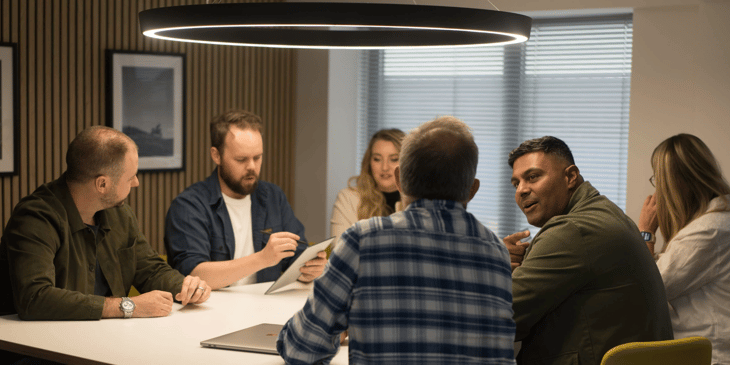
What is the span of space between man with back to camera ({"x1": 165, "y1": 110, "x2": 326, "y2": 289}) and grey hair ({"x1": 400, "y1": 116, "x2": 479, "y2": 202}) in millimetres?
1563

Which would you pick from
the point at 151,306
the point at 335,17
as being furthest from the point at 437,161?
the point at 151,306

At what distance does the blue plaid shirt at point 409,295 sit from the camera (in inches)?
62.9

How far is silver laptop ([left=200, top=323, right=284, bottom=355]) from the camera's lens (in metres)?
2.30

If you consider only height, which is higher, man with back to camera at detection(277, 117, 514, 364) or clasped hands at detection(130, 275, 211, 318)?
man with back to camera at detection(277, 117, 514, 364)

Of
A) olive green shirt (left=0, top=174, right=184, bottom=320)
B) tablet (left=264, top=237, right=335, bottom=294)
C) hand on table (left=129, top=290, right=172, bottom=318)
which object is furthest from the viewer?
tablet (left=264, top=237, right=335, bottom=294)

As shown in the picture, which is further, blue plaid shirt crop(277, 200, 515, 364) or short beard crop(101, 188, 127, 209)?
short beard crop(101, 188, 127, 209)

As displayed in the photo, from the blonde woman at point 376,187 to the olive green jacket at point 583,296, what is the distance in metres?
2.29

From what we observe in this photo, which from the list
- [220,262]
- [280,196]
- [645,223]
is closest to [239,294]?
[220,262]

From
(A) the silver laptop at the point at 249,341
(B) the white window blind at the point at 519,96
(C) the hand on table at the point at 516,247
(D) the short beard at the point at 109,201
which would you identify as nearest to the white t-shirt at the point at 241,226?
(D) the short beard at the point at 109,201

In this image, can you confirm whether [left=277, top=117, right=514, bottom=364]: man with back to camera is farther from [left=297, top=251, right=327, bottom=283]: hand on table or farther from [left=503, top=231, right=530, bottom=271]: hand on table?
[left=297, top=251, right=327, bottom=283]: hand on table

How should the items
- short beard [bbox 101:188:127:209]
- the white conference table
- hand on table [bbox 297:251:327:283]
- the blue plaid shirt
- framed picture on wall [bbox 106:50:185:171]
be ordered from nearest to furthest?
the blue plaid shirt → the white conference table → short beard [bbox 101:188:127:209] → hand on table [bbox 297:251:327:283] → framed picture on wall [bbox 106:50:185:171]

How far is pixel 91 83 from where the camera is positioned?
15.1 ft

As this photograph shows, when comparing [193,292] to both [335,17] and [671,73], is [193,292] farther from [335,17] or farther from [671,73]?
[671,73]

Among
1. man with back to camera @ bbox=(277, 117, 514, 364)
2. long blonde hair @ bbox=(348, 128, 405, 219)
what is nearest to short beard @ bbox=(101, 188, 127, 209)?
man with back to camera @ bbox=(277, 117, 514, 364)
